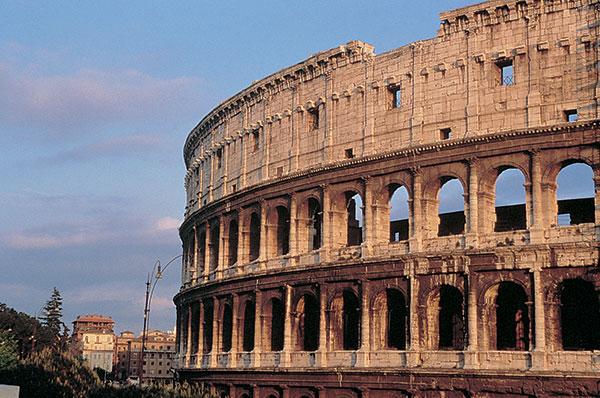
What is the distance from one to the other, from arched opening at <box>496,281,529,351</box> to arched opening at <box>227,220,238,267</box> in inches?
644

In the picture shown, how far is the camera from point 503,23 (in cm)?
3222

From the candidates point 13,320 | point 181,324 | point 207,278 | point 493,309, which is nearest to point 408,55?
point 493,309

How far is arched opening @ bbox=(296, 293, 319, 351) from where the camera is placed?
37906 millimetres

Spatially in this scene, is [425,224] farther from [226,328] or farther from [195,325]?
[195,325]

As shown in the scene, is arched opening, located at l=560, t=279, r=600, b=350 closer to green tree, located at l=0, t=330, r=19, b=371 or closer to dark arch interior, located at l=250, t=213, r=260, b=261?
dark arch interior, located at l=250, t=213, r=260, b=261

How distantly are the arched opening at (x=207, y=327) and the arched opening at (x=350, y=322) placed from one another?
36.8 feet

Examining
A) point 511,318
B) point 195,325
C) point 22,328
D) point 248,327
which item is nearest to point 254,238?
point 248,327

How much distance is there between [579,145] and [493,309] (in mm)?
6518

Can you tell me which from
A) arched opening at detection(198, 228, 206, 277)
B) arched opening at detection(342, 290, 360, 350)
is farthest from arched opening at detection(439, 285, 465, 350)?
arched opening at detection(198, 228, 206, 277)

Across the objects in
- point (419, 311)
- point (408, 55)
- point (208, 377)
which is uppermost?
point (408, 55)

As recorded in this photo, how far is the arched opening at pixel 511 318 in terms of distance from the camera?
31047mm

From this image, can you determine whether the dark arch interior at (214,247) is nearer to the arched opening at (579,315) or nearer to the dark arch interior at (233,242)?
the dark arch interior at (233,242)

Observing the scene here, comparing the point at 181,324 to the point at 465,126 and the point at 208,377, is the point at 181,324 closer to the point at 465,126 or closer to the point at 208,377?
the point at 208,377

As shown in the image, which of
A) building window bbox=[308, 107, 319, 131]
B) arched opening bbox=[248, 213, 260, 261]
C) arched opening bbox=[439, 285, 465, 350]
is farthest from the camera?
arched opening bbox=[248, 213, 260, 261]
